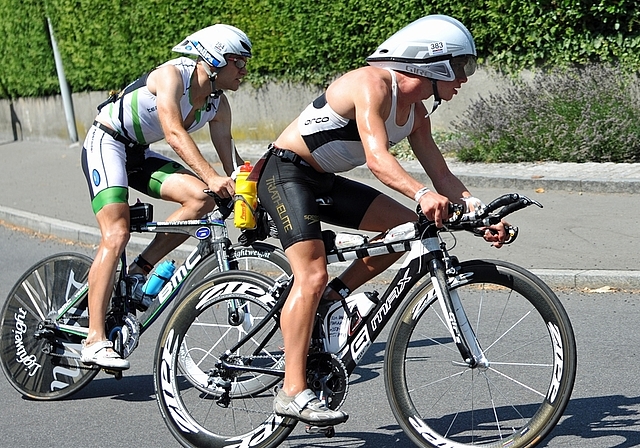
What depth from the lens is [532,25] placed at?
1220 centimetres

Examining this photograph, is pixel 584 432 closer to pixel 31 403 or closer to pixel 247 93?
pixel 31 403

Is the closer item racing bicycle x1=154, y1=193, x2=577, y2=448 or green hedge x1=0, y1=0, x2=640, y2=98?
racing bicycle x1=154, y1=193, x2=577, y2=448

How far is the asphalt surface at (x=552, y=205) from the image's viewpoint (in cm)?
771

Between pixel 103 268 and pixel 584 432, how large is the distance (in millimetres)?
2600

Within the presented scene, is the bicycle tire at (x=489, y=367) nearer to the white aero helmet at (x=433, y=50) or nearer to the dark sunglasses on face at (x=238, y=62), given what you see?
the white aero helmet at (x=433, y=50)

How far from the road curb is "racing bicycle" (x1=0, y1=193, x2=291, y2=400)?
8.65ft

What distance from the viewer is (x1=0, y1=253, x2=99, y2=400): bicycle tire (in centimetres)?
589

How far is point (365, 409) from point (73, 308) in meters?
1.77

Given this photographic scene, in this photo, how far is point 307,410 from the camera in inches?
174

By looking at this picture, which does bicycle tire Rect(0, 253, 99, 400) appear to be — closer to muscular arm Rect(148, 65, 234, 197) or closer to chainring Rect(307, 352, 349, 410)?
muscular arm Rect(148, 65, 234, 197)

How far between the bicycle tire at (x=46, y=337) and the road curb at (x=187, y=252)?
9.10 ft

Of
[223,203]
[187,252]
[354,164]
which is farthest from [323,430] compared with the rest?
[187,252]

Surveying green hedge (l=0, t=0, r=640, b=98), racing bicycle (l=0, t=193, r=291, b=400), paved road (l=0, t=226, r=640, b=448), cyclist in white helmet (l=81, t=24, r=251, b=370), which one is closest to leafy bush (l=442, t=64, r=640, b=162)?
green hedge (l=0, t=0, r=640, b=98)

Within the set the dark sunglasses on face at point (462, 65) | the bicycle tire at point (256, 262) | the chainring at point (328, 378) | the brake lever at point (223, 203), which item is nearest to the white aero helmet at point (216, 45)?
the brake lever at point (223, 203)
